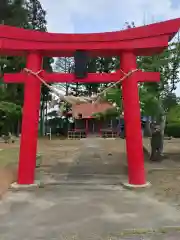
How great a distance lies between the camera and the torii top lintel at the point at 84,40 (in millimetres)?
8281

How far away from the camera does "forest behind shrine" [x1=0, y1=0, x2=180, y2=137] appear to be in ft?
45.0

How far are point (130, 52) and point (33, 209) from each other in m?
4.41

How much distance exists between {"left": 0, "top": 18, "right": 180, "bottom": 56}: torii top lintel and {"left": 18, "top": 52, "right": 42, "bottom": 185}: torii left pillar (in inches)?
14.1

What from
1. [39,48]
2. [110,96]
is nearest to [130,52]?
[39,48]

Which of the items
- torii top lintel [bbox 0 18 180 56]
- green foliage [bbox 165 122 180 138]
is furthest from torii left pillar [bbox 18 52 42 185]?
green foliage [bbox 165 122 180 138]

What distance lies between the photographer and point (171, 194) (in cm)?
747

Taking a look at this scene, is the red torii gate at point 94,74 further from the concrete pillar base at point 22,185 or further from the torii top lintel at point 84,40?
the concrete pillar base at point 22,185

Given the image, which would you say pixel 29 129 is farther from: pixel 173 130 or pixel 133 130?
pixel 173 130

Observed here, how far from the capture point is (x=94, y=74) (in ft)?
27.5

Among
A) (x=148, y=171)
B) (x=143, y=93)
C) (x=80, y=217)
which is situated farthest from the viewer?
(x=143, y=93)

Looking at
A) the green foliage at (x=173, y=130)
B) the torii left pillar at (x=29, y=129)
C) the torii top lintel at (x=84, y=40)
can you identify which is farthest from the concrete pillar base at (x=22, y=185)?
the green foliage at (x=173, y=130)

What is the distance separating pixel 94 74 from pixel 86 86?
33.4 m

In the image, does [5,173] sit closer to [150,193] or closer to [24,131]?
[24,131]

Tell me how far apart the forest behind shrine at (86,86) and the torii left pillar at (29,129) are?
4809 millimetres
